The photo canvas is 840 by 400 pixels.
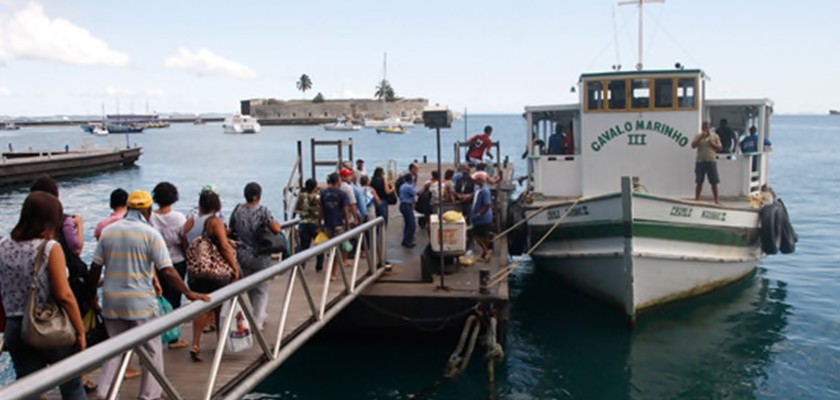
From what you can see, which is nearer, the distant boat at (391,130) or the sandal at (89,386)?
the sandal at (89,386)

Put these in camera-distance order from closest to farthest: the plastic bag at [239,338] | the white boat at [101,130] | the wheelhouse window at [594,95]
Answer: the plastic bag at [239,338] → the wheelhouse window at [594,95] → the white boat at [101,130]

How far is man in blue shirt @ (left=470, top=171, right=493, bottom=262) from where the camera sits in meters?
11.4

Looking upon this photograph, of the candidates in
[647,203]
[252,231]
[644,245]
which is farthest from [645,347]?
[252,231]

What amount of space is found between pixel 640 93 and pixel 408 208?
16.9 feet

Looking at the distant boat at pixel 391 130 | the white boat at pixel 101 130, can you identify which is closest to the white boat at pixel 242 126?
the white boat at pixel 101 130

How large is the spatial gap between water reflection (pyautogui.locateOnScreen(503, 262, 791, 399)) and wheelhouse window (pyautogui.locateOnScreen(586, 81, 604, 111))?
12.7 ft

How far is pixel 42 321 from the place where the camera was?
176 inches

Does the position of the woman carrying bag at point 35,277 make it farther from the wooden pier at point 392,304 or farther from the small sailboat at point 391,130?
the small sailboat at point 391,130

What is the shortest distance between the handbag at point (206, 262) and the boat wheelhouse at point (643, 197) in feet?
24.1

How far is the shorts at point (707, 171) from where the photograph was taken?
13047mm

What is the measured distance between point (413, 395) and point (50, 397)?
513 centimetres

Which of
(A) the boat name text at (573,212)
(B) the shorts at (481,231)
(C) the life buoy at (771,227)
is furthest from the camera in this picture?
(C) the life buoy at (771,227)

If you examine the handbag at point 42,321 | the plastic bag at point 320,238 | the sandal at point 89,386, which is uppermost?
the handbag at point 42,321

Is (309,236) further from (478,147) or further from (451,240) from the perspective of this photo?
(478,147)
